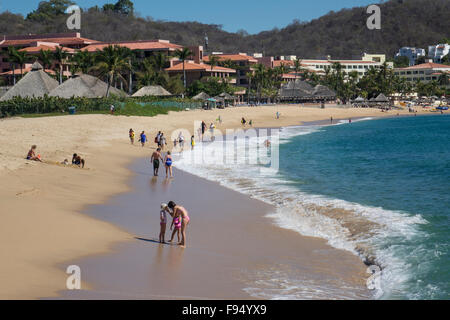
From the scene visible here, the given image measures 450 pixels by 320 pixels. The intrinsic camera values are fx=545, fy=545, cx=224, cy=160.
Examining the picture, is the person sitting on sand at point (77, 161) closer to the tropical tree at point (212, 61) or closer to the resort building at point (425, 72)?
the tropical tree at point (212, 61)

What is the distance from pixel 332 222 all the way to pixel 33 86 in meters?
51.1

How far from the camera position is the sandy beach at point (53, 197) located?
10266 mm

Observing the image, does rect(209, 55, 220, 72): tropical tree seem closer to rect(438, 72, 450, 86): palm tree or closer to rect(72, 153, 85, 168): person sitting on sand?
rect(438, 72, 450, 86): palm tree

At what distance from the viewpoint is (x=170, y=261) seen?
12.0 metres

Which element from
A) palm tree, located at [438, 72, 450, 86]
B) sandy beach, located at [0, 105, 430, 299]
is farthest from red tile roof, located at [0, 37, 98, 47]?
palm tree, located at [438, 72, 450, 86]

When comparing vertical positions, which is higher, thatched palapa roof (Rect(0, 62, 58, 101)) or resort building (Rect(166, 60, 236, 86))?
resort building (Rect(166, 60, 236, 86))

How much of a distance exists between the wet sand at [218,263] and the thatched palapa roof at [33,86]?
4537cm

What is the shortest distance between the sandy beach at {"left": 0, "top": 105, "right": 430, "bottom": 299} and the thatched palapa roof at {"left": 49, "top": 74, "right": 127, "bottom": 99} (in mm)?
16368

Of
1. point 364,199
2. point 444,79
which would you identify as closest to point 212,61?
point 444,79

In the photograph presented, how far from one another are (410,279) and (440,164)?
23.0 m

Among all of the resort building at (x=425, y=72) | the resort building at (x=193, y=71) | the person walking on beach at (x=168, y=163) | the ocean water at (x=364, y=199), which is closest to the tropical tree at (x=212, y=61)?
the resort building at (x=193, y=71)

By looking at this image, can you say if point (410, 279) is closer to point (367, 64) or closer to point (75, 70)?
point (75, 70)

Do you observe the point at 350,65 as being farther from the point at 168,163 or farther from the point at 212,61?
the point at 168,163

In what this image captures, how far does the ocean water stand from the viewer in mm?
11985
